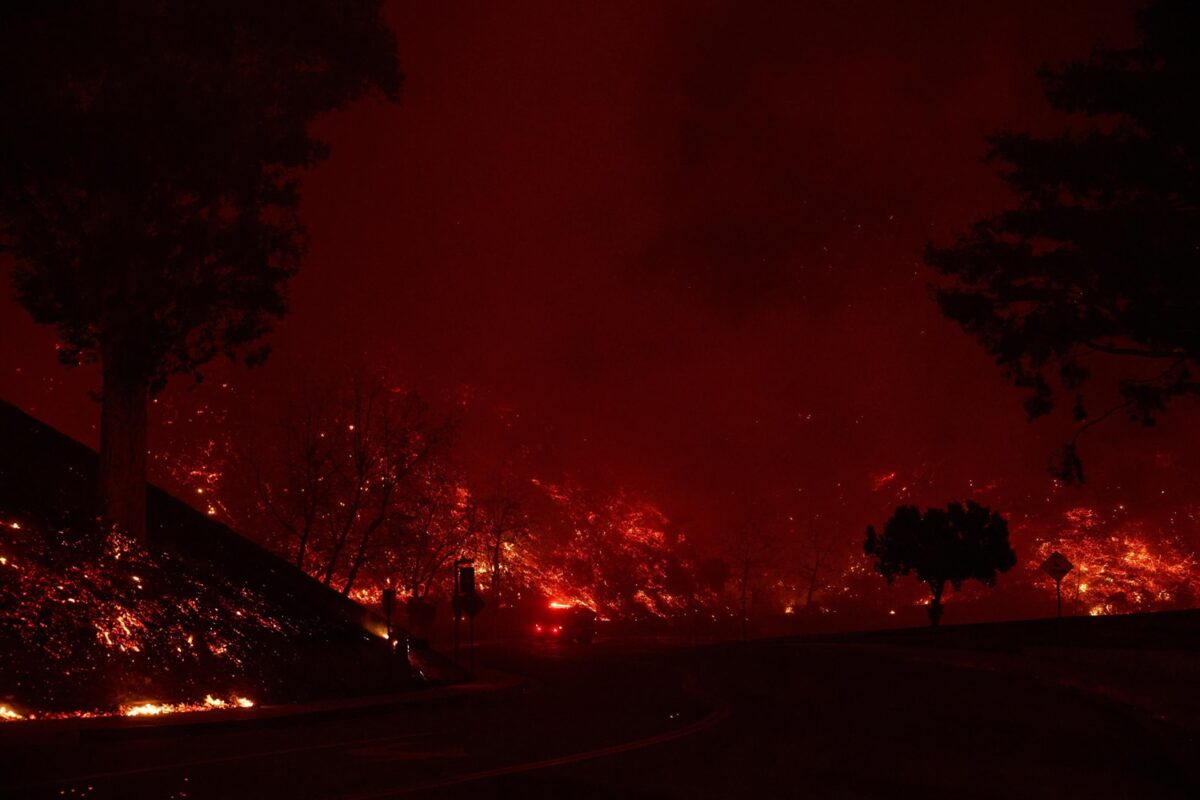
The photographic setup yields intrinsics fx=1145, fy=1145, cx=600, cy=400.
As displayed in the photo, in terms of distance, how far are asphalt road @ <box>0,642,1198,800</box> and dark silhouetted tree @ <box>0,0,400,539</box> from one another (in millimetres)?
7147

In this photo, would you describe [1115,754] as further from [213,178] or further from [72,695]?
[213,178]

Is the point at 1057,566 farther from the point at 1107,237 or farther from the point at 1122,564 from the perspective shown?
the point at 1122,564

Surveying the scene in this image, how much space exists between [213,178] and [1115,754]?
1536cm

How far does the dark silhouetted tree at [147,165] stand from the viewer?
1717 centimetres

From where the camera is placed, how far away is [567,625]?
52.4 meters

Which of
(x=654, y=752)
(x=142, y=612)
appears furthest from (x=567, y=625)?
(x=654, y=752)

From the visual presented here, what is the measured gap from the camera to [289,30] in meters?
19.6

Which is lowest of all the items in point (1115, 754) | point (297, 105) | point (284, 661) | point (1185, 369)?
point (1115, 754)

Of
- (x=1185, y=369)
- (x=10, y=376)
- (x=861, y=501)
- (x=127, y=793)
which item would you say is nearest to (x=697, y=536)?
(x=861, y=501)

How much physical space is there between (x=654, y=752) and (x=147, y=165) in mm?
12150

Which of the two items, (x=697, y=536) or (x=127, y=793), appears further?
(x=697, y=536)

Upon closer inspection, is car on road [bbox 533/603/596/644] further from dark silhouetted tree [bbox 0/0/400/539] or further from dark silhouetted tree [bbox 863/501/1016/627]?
dark silhouetted tree [bbox 0/0/400/539]

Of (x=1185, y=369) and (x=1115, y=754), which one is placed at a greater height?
(x=1185, y=369)

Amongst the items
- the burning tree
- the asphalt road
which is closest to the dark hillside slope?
the asphalt road
